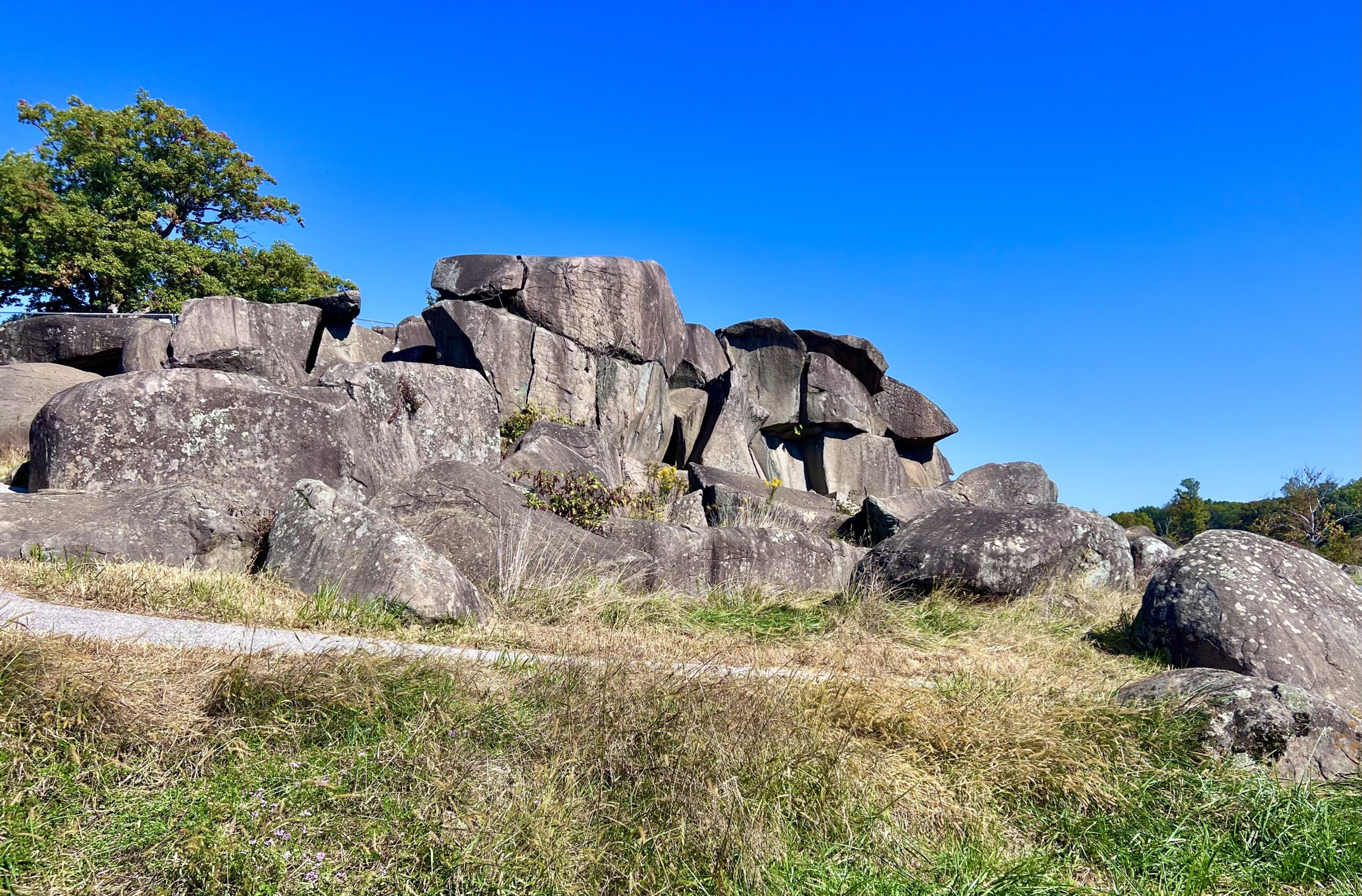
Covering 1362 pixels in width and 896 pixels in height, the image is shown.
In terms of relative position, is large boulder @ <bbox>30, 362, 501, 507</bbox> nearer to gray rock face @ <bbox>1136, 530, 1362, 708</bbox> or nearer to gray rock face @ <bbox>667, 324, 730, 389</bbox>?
gray rock face @ <bbox>1136, 530, 1362, 708</bbox>

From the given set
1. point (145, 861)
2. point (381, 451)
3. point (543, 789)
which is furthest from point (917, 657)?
point (381, 451)

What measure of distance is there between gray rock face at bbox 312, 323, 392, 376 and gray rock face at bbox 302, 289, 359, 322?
17 centimetres

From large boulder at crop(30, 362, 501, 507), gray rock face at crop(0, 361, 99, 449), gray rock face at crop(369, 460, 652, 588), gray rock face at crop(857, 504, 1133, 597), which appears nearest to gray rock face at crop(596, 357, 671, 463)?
large boulder at crop(30, 362, 501, 507)

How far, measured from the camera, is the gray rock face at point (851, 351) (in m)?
21.7

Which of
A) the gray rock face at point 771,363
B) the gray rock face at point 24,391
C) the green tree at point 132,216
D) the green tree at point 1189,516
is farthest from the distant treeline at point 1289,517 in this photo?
the green tree at point 132,216

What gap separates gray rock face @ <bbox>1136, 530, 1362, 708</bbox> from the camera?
588 centimetres

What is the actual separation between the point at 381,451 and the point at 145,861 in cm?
698

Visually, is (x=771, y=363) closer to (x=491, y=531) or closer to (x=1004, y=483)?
(x=1004, y=483)

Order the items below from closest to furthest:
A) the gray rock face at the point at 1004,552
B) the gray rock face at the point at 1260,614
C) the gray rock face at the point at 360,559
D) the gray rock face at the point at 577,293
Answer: the gray rock face at the point at 1260,614 < the gray rock face at the point at 360,559 < the gray rock face at the point at 1004,552 < the gray rock face at the point at 577,293

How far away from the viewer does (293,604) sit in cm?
588

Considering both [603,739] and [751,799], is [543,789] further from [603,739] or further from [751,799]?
[751,799]

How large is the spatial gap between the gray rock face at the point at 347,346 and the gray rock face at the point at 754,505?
6.45 m

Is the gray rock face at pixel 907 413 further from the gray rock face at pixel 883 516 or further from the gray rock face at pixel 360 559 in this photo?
the gray rock face at pixel 360 559

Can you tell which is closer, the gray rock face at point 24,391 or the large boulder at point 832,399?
the gray rock face at point 24,391
